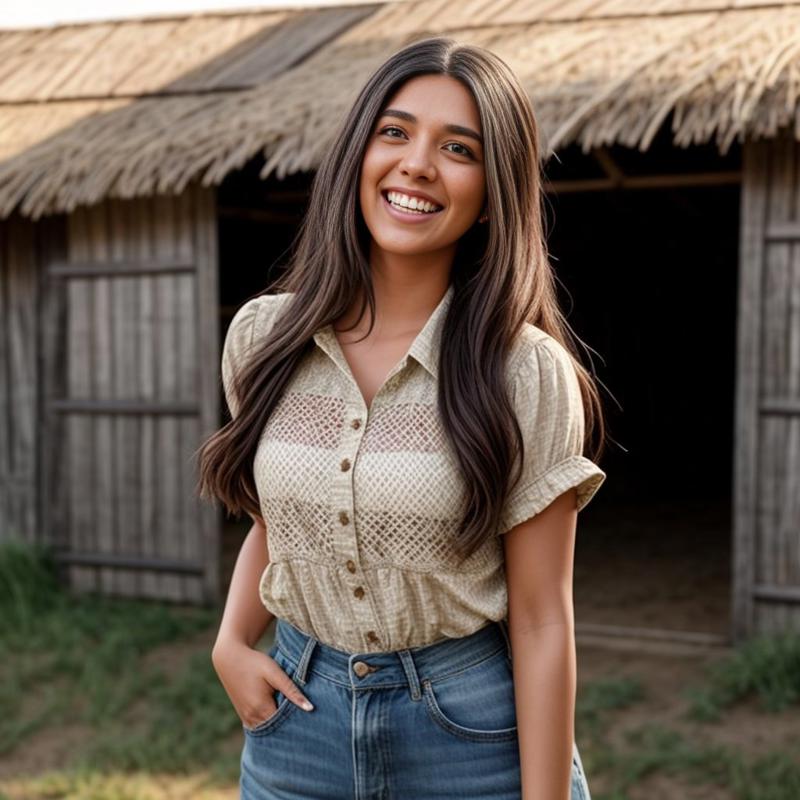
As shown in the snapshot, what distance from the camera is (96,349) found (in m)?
7.13

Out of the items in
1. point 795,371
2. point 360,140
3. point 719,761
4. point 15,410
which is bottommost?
point 719,761

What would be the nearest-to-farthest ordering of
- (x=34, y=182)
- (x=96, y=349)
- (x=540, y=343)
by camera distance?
(x=540, y=343)
(x=34, y=182)
(x=96, y=349)

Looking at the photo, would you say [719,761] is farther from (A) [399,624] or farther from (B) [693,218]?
(B) [693,218]

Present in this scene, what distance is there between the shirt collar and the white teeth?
129mm

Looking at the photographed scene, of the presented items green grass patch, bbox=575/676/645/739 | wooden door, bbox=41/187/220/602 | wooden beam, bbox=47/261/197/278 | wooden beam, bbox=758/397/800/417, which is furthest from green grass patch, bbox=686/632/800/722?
wooden beam, bbox=47/261/197/278

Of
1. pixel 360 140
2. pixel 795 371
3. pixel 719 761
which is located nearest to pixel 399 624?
pixel 360 140

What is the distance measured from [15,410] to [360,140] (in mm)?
6111

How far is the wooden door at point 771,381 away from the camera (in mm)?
5707

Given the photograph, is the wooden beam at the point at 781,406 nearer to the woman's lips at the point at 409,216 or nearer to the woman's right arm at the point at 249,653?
the woman's right arm at the point at 249,653

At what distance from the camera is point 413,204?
1.70 m

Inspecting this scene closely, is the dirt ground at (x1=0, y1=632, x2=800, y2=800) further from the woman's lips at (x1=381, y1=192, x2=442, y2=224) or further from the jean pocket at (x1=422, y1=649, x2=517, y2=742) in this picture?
the woman's lips at (x1=381, y1=192, x2=442, y2=224)

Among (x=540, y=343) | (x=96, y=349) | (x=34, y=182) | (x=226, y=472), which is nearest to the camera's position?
(x=540, y=343)

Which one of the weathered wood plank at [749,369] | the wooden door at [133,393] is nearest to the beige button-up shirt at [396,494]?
the weathered wood plank at [749,369]

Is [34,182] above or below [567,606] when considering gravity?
above
